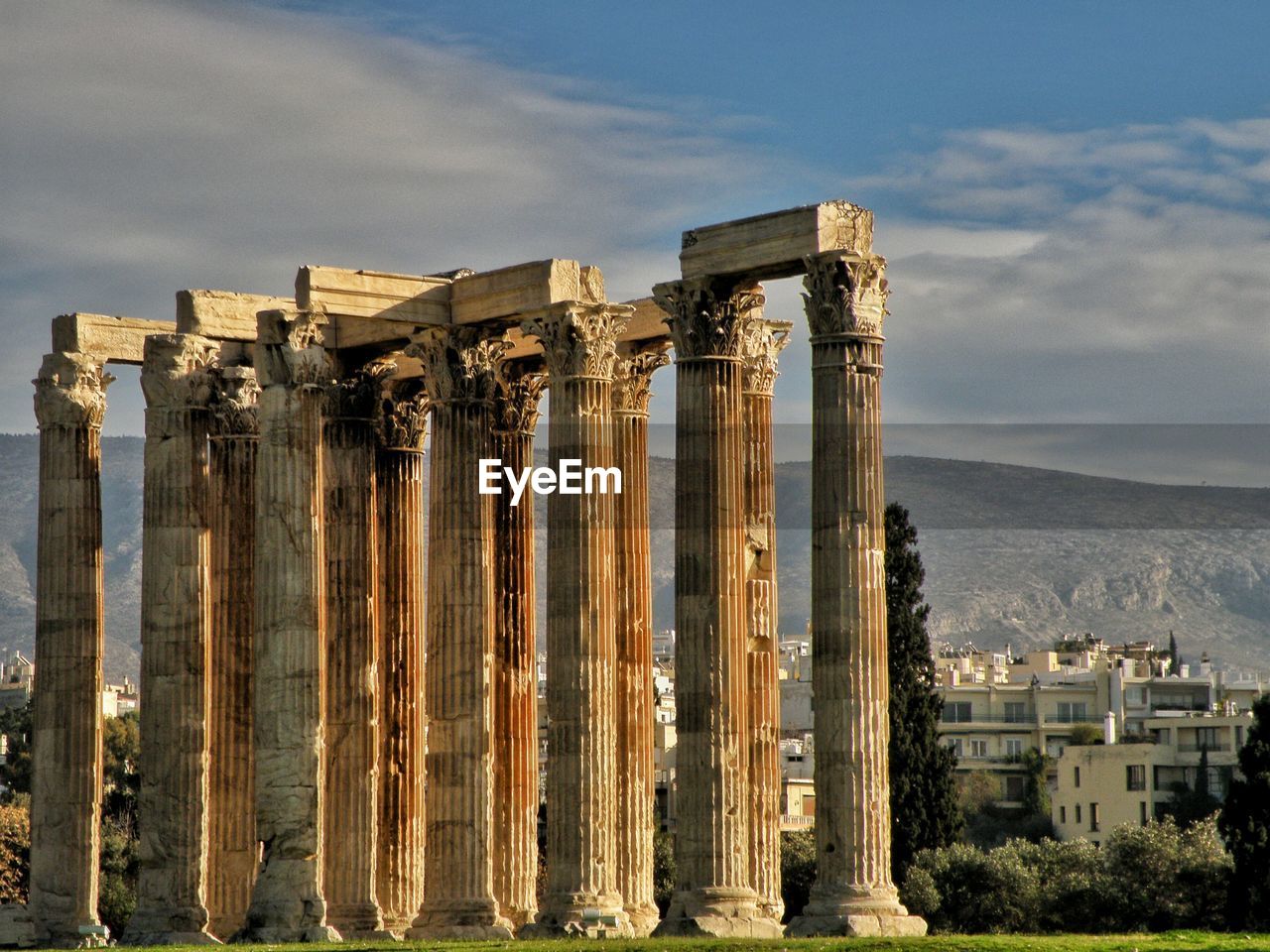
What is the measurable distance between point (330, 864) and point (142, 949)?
16.2 feet

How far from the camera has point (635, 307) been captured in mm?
66812

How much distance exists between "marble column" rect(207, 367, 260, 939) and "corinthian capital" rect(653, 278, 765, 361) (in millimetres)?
14145

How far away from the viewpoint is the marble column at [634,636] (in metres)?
63.5

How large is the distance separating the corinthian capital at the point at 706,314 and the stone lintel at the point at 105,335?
16.3m

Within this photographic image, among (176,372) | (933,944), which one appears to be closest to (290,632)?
(176,372)

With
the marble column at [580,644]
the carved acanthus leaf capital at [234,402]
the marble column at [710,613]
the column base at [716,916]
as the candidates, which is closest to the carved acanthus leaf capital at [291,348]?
the carved acanthus leaf capital at [234,402]

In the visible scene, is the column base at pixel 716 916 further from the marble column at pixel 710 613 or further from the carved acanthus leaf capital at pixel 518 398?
the carved acanthus leaf capital at pixel 518 398

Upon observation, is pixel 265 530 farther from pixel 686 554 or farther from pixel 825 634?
pixel 825 634

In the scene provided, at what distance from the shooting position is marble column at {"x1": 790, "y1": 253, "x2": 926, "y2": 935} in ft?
181

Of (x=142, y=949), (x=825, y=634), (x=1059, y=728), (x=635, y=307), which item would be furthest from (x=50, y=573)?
(x=1059, y=728)

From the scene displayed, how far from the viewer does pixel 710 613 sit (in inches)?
2330

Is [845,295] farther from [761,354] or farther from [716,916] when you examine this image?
[716,916]

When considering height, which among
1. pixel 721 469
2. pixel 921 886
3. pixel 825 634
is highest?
pixel 721 469

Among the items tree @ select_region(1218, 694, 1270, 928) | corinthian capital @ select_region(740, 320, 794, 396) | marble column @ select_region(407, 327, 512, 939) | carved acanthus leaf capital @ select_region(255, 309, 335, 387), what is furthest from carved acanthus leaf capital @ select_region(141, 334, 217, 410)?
tree @ select_region(1218, 694, 1270, 928)
